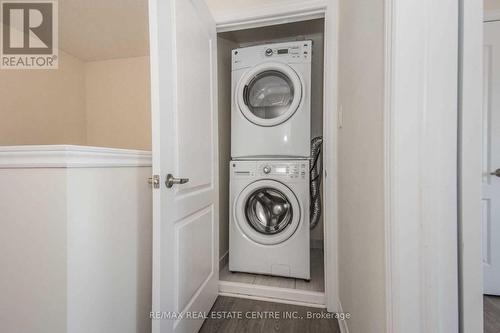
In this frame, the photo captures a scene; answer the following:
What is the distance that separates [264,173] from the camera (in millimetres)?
1666

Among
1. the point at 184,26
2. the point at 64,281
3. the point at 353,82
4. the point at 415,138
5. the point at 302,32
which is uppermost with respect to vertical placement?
the point at 302,32

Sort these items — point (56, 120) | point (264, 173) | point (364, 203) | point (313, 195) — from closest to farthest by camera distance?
1. point (364, 203)
2. point (264, 173)
3. point (56, 120)
4. point (313, 195)

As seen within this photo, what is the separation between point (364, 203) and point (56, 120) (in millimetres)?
2363

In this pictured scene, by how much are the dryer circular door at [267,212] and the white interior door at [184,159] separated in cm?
31

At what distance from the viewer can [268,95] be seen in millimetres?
1839

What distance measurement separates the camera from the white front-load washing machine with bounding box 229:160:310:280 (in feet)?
5.26

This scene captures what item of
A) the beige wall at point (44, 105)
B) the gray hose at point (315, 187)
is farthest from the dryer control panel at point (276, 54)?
the beige wall at point (44, 105)

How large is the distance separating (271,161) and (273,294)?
3.16ft

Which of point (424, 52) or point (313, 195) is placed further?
point (313, 195)

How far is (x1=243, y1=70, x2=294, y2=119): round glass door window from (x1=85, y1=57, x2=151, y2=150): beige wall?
998 millimetres

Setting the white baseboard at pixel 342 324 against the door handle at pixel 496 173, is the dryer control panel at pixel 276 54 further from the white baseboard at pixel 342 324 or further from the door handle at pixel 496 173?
the white baseboard at pixel 342 324

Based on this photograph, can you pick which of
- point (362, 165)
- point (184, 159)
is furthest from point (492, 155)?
point (184, 159)

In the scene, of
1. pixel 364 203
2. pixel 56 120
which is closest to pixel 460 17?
pixel 364 203

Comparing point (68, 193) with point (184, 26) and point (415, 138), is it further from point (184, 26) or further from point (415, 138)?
point (415, 138)
